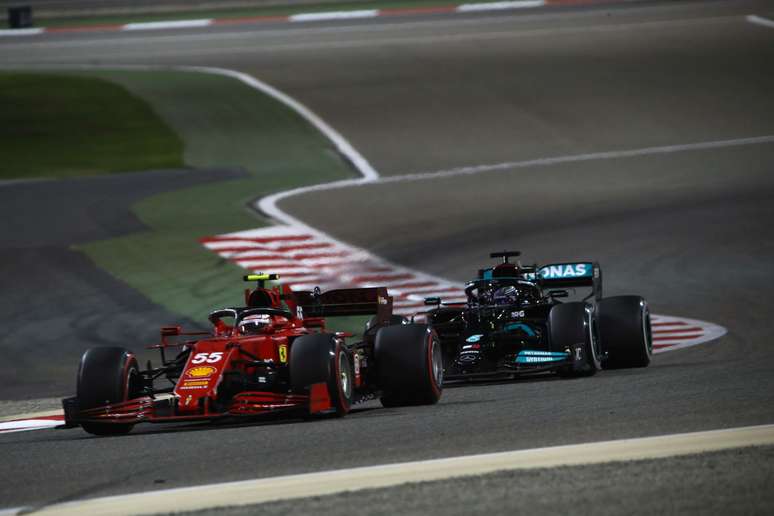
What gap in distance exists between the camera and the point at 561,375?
55.5 feet

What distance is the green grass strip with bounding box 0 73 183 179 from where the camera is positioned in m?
33.6

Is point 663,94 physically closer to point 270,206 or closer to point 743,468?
point 270,206

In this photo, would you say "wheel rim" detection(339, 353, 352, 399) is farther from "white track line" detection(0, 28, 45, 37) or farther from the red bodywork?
"white track line" detection(0, 28, 45, 37)

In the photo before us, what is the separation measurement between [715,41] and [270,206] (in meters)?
21.5

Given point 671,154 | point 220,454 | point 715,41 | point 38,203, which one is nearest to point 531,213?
point 671,154

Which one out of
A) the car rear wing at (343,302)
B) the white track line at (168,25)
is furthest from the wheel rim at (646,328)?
the white track line at (168,25)

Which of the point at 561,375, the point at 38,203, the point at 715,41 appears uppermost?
the point at 715,41

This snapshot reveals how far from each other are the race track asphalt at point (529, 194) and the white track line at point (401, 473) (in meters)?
0.33

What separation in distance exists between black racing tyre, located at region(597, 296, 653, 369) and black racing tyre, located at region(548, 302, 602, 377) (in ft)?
2.19

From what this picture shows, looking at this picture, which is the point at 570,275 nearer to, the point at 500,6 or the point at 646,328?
the point at 646,328

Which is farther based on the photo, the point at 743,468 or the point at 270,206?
the point at 270,206

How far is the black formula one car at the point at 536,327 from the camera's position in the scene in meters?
16.5

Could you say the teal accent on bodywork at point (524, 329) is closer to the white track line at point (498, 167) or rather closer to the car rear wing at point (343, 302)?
the car rear wing at point (343, 302)

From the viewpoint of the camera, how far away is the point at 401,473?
9.52 metres
